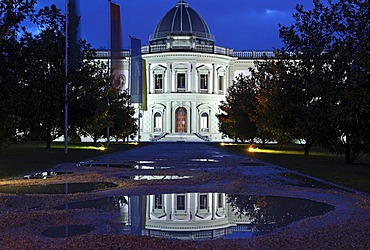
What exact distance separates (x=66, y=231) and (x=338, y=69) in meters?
14.3

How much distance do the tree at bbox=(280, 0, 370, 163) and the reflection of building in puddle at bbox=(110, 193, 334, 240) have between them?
15.9 feet

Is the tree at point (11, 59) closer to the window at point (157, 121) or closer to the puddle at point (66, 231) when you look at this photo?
the puddle at point (66, 231)

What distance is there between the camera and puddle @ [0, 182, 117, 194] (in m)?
13.0

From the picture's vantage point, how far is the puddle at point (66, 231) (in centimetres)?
767

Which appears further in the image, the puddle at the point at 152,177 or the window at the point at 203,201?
the puddle at the point at 152,177

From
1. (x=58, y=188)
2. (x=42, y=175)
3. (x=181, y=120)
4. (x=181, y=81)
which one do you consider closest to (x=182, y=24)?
(x=181, y=81)

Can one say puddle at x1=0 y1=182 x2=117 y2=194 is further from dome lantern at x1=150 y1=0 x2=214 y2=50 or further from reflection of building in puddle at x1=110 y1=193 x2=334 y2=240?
dome lantern at x1=150 y1=0 x2=214 y2=50

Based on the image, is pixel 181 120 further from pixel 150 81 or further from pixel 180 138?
pixel 150 81

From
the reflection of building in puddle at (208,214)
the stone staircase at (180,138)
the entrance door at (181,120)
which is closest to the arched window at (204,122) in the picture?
the entrance door at (181,120)

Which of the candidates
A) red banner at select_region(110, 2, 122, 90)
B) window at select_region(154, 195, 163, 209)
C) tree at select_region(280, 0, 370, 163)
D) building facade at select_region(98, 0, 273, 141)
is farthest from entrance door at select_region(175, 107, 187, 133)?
window at select_region(154, 195, 163, 209)

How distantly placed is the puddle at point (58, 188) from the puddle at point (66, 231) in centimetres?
474

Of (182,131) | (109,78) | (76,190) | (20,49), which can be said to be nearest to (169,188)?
(76,190)

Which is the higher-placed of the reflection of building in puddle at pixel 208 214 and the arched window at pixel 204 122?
the arched window at pixel 204 122

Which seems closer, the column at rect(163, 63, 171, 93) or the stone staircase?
the stone staircase
